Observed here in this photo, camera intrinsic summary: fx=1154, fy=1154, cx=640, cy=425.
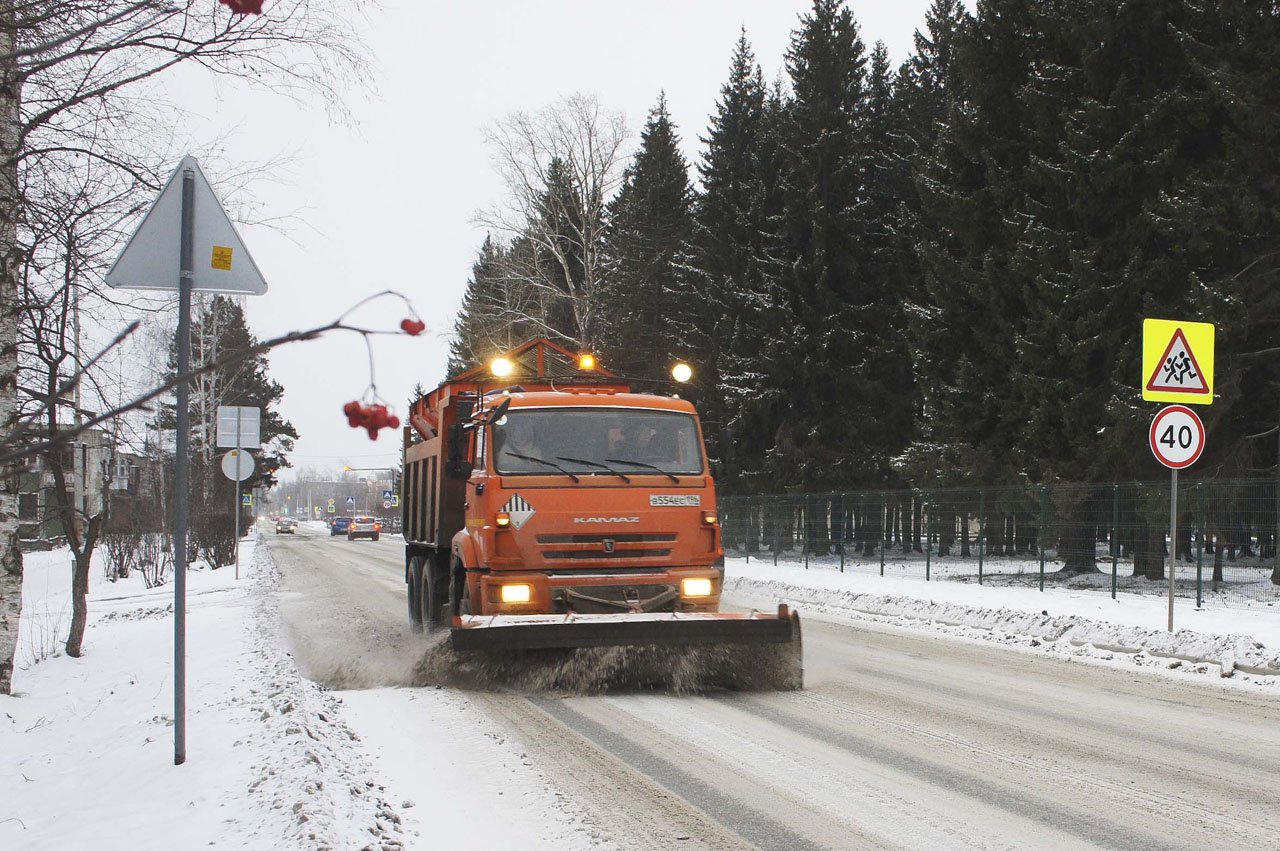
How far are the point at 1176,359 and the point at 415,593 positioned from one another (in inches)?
369

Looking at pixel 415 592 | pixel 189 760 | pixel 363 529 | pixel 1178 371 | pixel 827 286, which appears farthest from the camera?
pixel 363 529

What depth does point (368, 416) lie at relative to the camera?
8.11ft

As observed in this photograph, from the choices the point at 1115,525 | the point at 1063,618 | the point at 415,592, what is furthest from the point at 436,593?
the point at 1115,525

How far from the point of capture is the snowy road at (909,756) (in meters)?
5.25

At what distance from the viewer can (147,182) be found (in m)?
8.45

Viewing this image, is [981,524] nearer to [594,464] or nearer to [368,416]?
[594,464]

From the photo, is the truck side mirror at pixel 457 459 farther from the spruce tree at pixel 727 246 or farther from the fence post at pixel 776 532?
the spruce tree at pixel 727 246

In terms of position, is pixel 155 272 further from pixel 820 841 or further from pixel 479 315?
pixel 479 315

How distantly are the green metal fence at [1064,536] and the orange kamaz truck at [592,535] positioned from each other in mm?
8710

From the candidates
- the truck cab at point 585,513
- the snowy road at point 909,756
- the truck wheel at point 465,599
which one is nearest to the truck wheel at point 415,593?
the snowy road at point 909,756

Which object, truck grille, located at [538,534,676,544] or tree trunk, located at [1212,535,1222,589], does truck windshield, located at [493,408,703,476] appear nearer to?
truck grille, located at [538,534,676,544]

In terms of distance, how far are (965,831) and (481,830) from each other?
85.3 inches

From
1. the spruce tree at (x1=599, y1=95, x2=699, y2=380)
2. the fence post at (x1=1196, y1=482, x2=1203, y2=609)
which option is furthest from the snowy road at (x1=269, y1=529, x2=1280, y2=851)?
the spruce tree at (x1=599, y1=95, x2=699, y2=380)

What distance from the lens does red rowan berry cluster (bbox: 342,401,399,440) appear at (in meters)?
2.47
